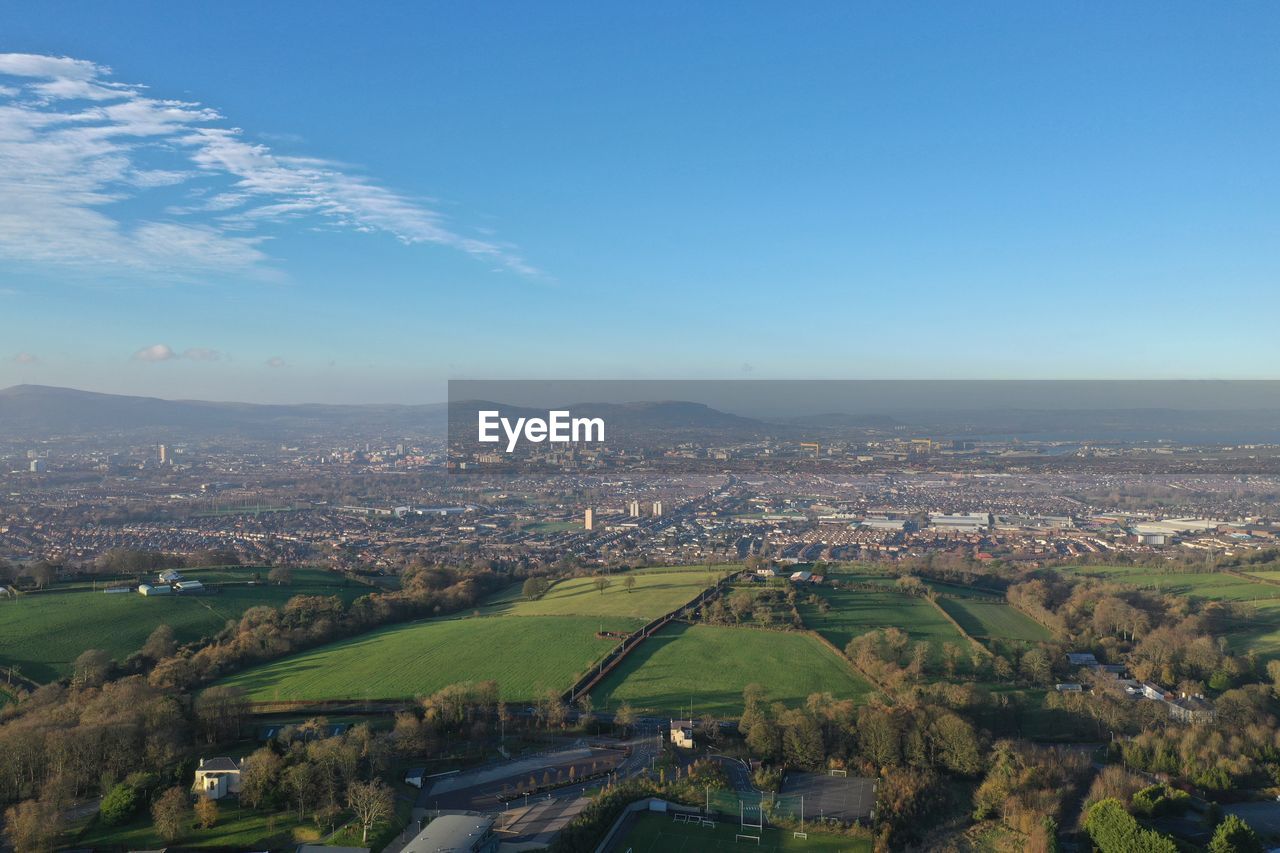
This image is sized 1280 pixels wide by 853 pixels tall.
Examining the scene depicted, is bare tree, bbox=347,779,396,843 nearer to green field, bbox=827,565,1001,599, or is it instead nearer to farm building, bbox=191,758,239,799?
farm building, bbox=191,758,239,799

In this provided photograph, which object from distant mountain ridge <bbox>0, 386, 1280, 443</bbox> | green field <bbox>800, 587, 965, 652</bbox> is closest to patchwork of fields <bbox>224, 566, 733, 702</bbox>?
green field <bbox>800, 587, 965, 652</bbox>

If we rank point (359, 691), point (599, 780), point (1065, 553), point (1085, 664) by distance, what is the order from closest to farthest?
1. point (599, 780)
2. point (359, 691)
3. point (1085, 664)
4. point (1065, 553)

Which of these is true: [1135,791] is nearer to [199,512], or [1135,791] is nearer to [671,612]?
[671,612]

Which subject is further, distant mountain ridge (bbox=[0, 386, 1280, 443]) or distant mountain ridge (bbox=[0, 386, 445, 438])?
distant mountain ridge (bbox=[0, 386, 445, 438])

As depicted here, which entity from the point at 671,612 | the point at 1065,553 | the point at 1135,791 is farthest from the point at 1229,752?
the point at 1065,553

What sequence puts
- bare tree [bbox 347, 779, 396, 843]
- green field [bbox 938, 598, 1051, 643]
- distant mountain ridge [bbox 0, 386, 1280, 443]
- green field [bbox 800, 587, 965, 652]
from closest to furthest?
1. bare tree [bbox 347, 779, 396, 843]
2. green field [bbox 800, 587, 965, 652]
3. green field [bbox 938, 598, 1051, 643]
4. distant mountain ridge [bbox 0, 386, 1280, 443]

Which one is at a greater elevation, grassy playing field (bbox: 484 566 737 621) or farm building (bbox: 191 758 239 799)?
farm building (bbox: 191 758 239 799)
